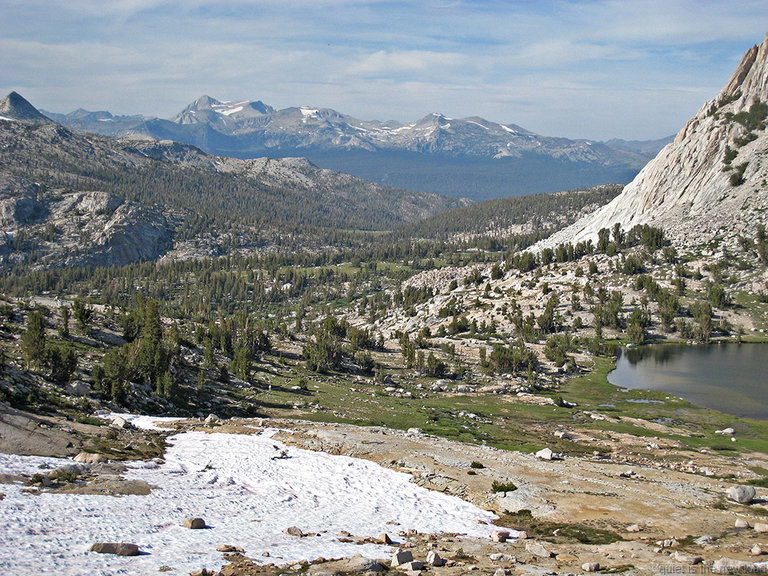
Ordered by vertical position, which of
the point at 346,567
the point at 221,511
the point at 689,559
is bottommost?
the point at 221,511

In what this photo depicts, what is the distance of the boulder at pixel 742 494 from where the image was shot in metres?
42.9

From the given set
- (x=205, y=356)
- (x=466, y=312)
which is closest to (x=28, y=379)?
(x=205, y=356)

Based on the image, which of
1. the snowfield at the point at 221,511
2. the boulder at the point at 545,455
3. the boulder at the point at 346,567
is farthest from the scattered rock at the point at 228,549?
the boulder at the point at 545,455

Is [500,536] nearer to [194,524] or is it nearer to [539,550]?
[539,550]

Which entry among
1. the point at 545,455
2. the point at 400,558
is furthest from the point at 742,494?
the point at 400,558

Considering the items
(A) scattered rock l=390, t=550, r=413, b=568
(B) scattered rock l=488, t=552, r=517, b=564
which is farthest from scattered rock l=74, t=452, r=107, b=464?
(B) scattered rock l=488, t=552, r=517, b=564

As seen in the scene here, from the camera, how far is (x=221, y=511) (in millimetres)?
33875

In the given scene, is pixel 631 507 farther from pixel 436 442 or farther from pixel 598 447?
pixel 598 447

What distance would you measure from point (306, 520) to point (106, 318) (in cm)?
7132

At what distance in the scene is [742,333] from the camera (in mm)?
146000

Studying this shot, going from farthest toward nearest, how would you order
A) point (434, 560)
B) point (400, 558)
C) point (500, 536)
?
1. point (500, 536)
2. point (434, 560)
3. point (400, 558)

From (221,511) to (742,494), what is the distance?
3628 cm

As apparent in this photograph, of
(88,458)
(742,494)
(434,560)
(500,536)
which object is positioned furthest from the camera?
(742,494)

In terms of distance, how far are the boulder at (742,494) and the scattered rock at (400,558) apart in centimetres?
2884
